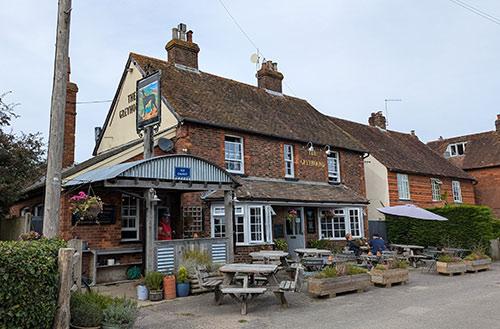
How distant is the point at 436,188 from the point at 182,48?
19.3 metres

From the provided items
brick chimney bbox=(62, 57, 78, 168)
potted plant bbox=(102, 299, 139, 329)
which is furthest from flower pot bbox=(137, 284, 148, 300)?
brick chimney bbox=(62, 57, 78, 168)

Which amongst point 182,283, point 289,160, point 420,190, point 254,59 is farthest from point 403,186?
point 182,283

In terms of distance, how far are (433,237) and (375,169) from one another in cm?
603

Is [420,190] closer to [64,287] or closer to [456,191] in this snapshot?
[456,191]

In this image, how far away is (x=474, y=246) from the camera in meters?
18.3

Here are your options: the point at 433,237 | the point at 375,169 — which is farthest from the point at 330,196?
the point at 375,169

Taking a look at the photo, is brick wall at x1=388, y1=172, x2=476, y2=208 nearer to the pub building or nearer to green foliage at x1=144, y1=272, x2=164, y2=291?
the pub building

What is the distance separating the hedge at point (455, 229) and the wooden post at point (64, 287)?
57.1 ft

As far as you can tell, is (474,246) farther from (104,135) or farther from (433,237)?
(104,135)

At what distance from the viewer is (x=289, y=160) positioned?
18750 mm

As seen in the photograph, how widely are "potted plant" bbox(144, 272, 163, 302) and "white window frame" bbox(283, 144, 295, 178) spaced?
31.1ft

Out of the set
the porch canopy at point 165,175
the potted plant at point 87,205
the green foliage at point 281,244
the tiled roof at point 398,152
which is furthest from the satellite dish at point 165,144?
the tiled roof at point 398,152

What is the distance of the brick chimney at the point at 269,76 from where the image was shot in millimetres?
23141

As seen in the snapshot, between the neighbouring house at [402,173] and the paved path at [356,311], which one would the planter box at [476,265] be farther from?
the neighbouring house at [402,173]
